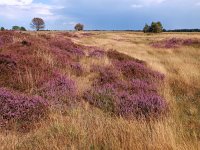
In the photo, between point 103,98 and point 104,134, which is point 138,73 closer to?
point 103,98

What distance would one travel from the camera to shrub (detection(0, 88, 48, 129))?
6.59 meters

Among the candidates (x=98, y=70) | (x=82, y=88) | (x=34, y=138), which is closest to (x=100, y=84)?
(x=82, y=88)

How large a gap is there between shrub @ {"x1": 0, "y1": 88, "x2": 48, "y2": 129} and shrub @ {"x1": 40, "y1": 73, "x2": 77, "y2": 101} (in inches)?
28.6

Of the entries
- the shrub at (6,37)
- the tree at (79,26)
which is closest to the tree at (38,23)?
the tree at (79,26)

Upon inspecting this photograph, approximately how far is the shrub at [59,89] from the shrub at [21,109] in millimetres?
728

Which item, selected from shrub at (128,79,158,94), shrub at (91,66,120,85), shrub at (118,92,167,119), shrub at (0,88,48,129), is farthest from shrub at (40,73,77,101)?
shrub at (128,79,158,94)

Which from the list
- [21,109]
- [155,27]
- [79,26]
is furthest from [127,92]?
[79,26]

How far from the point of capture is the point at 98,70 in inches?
462

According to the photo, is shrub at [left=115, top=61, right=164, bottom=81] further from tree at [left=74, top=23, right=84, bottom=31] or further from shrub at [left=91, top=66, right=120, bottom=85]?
tree at [left=74, top=23, right=84, bottom=31]

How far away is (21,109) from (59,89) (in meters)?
2.03

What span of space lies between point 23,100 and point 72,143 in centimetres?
259

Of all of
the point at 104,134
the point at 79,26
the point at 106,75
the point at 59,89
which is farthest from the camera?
the point at 79,26

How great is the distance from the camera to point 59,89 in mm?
8805

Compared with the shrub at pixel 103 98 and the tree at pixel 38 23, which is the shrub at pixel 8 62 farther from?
the tree at pixel 38 23
